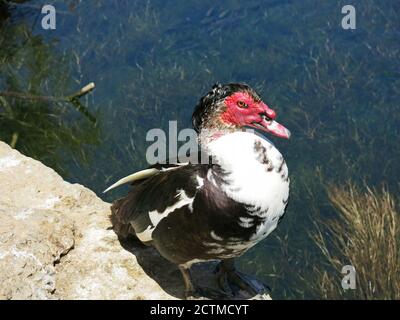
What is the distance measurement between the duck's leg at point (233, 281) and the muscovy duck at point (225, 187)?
0.36 meters

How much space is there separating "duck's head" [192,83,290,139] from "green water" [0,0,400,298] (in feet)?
12.3

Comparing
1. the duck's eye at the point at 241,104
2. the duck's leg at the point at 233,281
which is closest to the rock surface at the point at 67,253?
the duck's leg at the point at 233,281

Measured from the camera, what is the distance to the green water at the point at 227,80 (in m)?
6.43

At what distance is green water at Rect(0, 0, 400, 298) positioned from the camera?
643cm

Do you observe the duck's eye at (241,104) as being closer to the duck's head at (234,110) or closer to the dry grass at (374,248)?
the duck's head at (234,110)

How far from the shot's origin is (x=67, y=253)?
3.31m

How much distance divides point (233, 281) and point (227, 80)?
4.69m

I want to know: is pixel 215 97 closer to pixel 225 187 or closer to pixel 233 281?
pixel 225 187

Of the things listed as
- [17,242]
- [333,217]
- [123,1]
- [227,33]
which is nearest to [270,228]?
[17,242]
